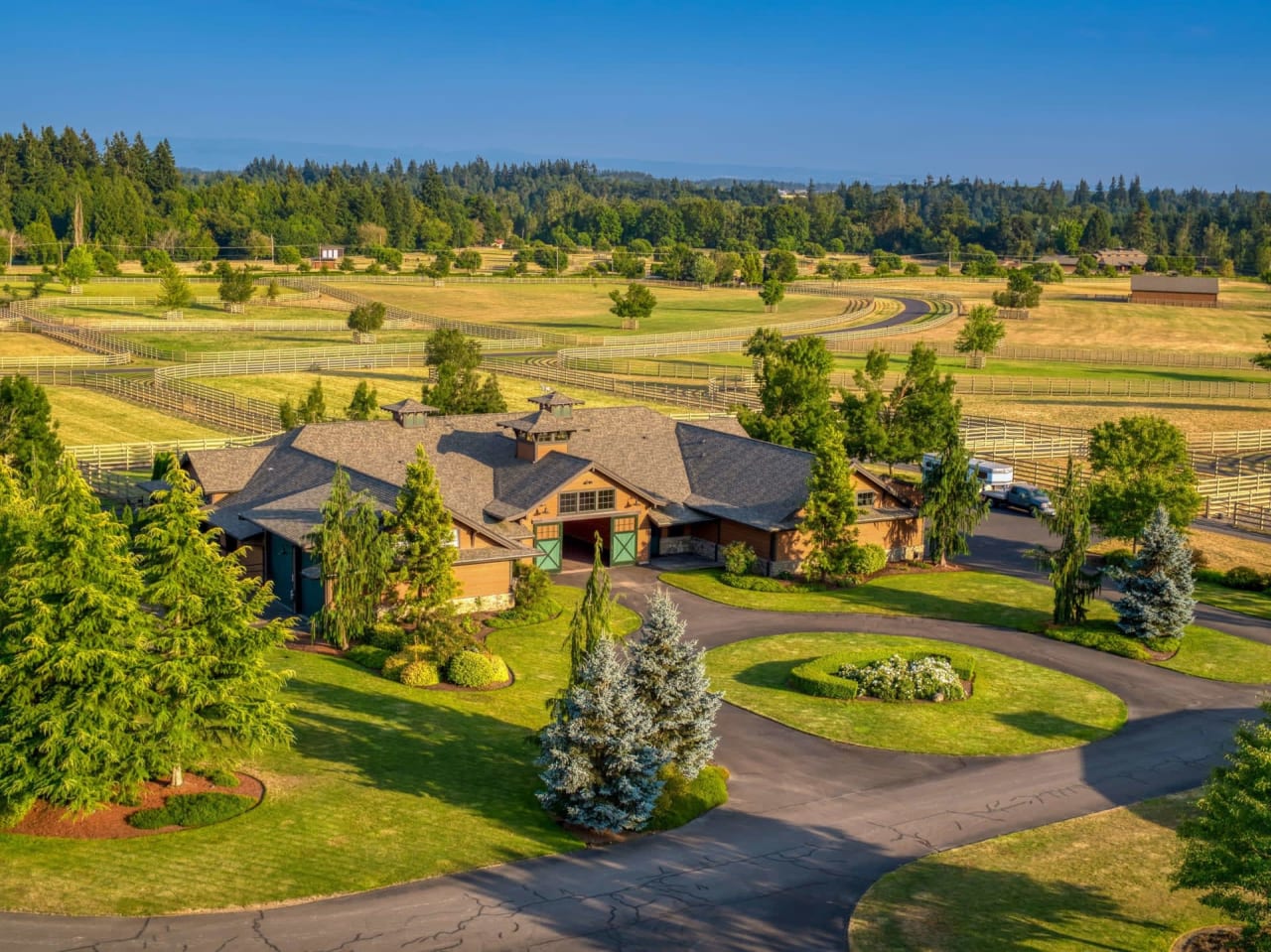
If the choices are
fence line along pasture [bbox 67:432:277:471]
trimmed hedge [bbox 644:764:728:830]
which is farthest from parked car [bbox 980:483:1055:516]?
fence line along pasture [bbox 67:432:277:471]

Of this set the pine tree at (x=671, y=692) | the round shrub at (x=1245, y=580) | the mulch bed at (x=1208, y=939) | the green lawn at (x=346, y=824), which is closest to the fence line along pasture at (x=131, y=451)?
the green lawn at (x=346, y=824)

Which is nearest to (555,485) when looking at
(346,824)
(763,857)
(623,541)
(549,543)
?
(549,543)

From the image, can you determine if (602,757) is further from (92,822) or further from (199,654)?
(92,822)

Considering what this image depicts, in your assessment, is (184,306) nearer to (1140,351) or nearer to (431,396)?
(431,396)

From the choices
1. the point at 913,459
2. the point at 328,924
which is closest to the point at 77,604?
the point at 328,924

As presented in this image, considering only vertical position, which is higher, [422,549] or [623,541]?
[422,549]

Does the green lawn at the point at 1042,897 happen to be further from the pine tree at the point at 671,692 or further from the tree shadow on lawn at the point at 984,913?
the pine tree at the point at 671,692

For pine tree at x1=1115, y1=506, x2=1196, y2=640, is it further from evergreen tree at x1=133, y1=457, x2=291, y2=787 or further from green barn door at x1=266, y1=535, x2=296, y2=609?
evergreen tree at x1=133, y1=457, x2=291, y2=787
